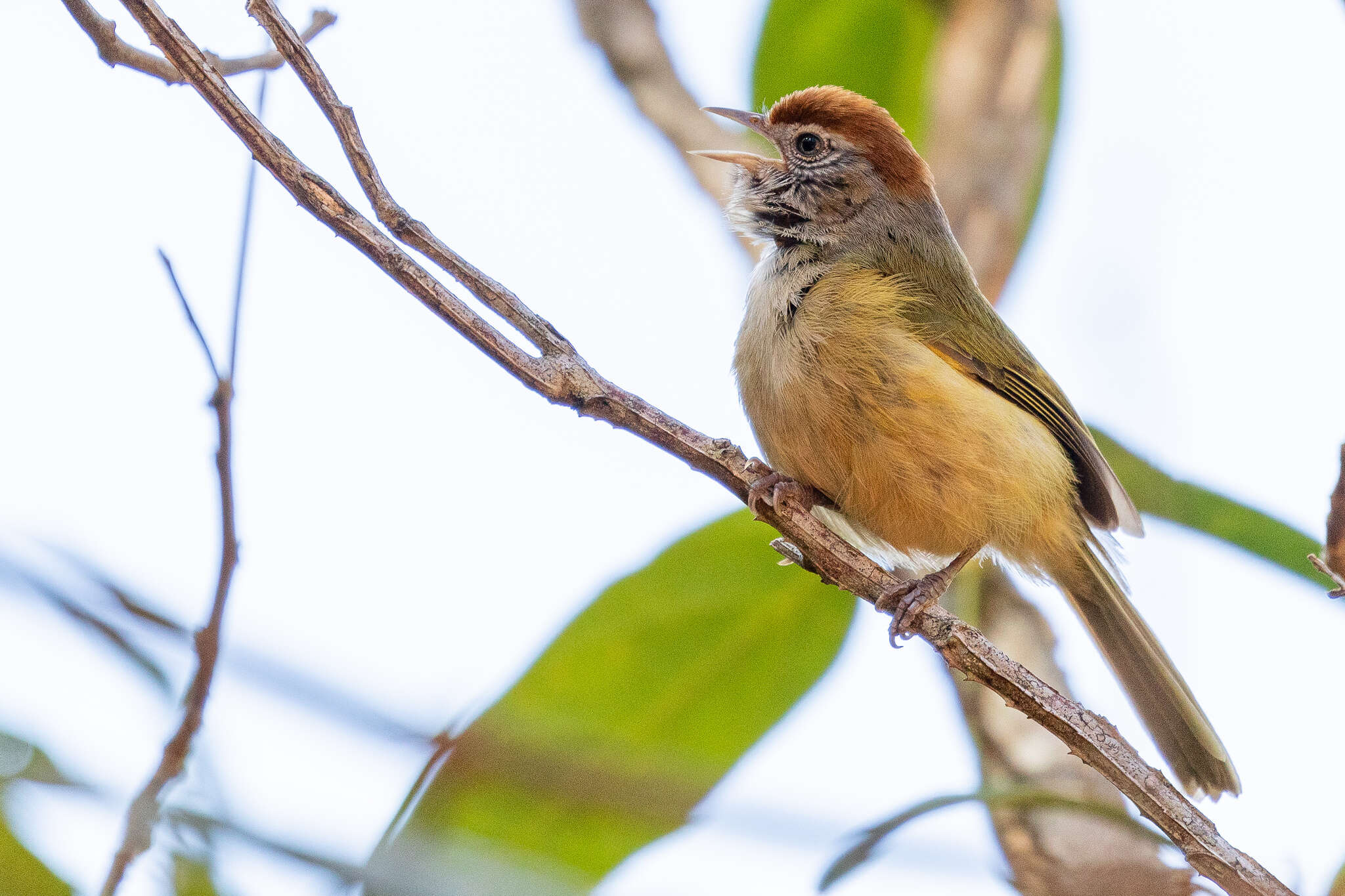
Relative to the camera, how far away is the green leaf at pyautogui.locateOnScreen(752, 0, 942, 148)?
443cm

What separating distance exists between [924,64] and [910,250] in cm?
111

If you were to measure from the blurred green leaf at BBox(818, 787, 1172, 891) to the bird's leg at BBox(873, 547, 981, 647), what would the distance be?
38 cm

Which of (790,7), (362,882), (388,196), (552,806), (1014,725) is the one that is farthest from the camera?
(790,7)

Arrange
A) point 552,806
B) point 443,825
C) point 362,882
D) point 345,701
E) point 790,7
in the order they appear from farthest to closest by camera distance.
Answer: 1. point 790,7
2. point 552,806
3. point 443,825
4. point 345,701
5. point 362,882

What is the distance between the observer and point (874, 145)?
4.12 metres

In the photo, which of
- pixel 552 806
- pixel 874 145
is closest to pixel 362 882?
pixel 552 806

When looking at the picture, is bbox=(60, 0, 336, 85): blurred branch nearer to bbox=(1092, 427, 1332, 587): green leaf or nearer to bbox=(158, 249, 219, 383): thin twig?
bbox=(158, 249, 219, 383): thin twig

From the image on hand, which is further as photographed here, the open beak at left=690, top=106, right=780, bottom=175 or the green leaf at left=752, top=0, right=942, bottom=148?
the green leaf at left=752, top=0, right=942, bottom=148

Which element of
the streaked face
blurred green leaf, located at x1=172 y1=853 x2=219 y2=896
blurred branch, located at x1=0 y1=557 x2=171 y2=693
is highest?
the streaked face

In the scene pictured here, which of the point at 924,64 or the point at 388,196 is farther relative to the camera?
the point at 924,64

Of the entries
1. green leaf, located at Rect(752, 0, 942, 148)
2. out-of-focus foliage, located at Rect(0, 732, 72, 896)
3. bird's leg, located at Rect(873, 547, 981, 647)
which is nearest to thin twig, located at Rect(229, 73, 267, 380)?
out-of-focus foliage, located at Rect(0, 732, 72, 896)

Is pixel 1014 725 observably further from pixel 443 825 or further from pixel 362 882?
pixel 362 882

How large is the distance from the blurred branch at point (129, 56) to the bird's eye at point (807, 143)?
2215 mm

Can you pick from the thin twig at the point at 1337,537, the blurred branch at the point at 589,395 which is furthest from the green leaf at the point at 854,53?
the thin twig at the point at 1337,537
